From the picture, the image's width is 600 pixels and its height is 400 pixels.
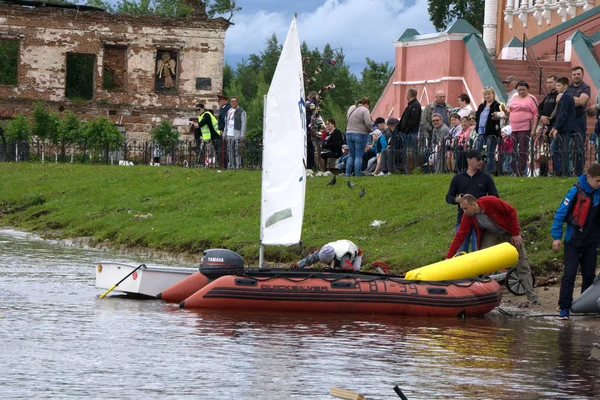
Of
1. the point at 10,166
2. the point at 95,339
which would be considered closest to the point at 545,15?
the point at 10,166

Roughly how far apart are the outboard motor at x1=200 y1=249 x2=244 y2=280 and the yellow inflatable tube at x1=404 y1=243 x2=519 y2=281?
247cm

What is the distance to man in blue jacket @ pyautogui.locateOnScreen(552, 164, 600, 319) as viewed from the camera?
16.9 metres

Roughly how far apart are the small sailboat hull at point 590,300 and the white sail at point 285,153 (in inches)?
199

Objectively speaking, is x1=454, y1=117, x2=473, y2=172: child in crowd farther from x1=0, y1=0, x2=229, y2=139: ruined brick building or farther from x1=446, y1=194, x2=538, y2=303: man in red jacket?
x1=0, y1=0, x2=229, y2=139: ruined brick building

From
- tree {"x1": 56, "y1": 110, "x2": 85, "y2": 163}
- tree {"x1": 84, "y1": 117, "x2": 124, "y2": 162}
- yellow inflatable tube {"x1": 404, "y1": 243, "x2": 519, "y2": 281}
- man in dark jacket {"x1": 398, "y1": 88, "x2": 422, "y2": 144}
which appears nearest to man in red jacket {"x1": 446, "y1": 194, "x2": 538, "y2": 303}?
yellow inflatable tube {"x1": 404, "y1": 243, "x2": 519, "y2": 281}

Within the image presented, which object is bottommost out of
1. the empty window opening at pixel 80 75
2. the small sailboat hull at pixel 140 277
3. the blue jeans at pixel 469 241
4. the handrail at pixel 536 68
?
the small sailboat hull at pixel 140 277

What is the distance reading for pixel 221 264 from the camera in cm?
1814

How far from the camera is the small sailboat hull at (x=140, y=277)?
760 inches

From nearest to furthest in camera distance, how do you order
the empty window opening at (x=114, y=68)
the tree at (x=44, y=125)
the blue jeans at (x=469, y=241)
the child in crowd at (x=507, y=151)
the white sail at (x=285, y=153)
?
the blue jeans at (x=469, y=241) < the white sail at (x=285, y=153) < the child in crowd at (x=507, y=151) < the tree at (x=44, y=125) < the empty window opening at (x=114, y=68)

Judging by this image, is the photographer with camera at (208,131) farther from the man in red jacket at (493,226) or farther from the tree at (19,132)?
the man in red jacket at (493,226)

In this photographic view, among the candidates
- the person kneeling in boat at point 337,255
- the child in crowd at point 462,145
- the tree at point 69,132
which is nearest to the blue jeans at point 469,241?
the person kneeling in boat at point 337,255

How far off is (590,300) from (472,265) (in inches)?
76.9

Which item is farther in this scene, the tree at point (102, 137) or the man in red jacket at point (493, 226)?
the tree at point (102, 137)

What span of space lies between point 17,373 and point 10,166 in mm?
31724
